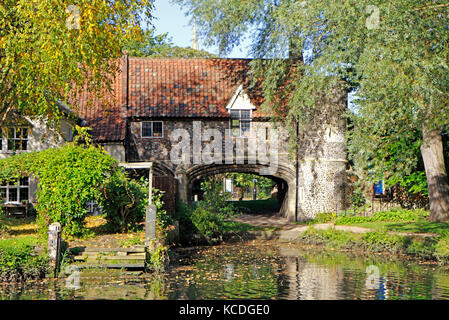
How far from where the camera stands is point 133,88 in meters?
30.0

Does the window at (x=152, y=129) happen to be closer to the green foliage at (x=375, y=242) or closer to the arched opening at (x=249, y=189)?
the green foliage at (x=375, y=242)

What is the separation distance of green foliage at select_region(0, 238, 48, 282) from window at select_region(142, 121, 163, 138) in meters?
16.0

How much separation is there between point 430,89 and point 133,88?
1911 cm

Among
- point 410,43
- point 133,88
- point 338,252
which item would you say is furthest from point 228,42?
point 410,43

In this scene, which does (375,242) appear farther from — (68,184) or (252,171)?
(68,184)

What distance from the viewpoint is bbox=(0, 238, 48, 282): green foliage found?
12828 millimetres

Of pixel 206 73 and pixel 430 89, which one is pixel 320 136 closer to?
pixel 206 73

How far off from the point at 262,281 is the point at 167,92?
17.8 m

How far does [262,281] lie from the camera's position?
14.1 metres

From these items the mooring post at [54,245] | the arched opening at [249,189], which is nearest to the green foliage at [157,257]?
the mooring post at [54,245]

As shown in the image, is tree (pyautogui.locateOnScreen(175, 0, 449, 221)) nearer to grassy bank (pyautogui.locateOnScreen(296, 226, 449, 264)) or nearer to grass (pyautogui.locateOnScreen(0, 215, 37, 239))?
grassy bank (pyautogui.locateOnScreen(296, 226, 449, 264))

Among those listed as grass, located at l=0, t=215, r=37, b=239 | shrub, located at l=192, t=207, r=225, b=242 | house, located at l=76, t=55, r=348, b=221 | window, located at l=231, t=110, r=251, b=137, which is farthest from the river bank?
grass, located at l=0, t=215, r=37, b=239

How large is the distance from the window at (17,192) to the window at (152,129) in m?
6.37

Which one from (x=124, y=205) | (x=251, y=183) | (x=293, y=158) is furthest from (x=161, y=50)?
(x=124, y=205)
